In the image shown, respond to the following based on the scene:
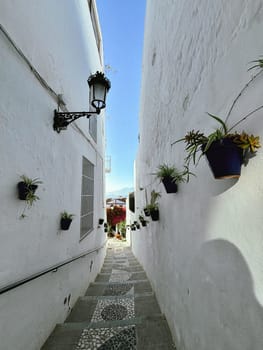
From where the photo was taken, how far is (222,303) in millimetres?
1077

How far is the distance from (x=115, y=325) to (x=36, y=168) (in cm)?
217

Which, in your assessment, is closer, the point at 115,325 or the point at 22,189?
the point at 22,189

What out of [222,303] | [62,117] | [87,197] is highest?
[62,117]

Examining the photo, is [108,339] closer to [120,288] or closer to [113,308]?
A: [113,308]

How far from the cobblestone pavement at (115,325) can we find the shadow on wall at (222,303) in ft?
2.37

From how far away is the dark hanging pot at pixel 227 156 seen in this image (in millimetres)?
840

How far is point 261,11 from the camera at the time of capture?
32.7 inches

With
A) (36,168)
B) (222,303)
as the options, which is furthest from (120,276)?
(222,303)

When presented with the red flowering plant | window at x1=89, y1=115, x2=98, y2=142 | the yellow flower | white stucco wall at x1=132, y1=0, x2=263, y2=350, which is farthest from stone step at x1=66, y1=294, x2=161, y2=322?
the red flowering plant

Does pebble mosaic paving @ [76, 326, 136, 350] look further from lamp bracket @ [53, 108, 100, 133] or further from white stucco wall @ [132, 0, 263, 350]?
lamp bracket @ [53, 108, 100, 133]

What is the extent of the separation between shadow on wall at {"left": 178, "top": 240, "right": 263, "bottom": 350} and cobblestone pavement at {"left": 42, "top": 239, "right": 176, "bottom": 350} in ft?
2.37

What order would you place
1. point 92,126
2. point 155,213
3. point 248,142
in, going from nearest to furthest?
point 248,142 → point 155,213 → point 92,126

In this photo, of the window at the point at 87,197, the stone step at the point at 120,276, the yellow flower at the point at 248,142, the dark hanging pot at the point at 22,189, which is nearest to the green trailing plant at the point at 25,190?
the dark hanging pot at the point at 22,189

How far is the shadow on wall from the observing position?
85 centimetres
